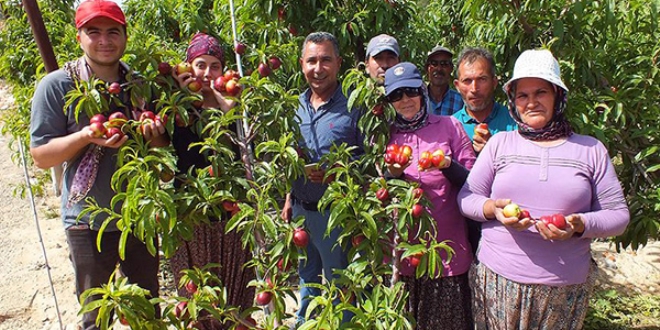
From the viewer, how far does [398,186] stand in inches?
82.5

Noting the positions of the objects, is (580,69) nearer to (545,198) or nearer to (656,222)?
(656,222)

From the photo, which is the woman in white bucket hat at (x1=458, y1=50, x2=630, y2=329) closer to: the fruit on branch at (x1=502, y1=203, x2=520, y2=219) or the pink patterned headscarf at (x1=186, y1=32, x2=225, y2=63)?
the fruit on branch at (x1=502, y1=203, x2=520, y2=219)

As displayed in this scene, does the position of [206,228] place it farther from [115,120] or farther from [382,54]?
[382,54]

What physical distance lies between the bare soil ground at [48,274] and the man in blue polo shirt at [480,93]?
157 cm

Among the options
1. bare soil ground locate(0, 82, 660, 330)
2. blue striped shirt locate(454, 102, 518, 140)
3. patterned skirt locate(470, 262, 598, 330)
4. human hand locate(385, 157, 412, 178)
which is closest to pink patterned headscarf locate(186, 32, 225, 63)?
human hand locate(385, 157, 412, 178)

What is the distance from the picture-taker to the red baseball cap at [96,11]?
6.71 ft

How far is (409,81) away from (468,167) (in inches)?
19.3

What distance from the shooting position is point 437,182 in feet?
7.62

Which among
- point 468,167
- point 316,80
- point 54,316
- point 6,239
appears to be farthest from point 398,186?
point 6,239

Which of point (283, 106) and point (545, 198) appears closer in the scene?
point (545, 198)

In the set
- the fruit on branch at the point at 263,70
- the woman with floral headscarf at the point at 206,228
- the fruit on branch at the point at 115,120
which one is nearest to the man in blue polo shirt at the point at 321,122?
the fruit on branch at the point at 263,70

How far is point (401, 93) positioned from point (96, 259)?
1.55 m

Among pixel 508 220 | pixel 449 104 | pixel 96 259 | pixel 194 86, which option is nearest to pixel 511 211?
pixel 508 220

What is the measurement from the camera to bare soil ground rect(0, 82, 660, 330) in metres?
3.96
